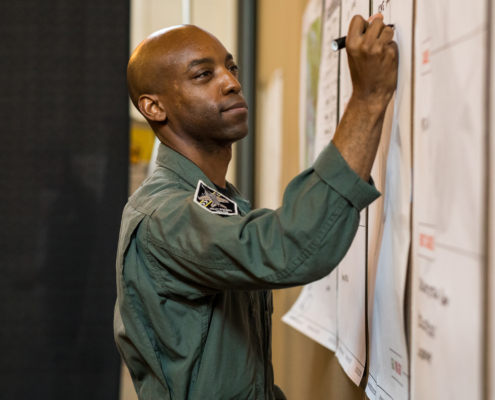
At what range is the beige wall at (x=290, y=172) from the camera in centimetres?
115

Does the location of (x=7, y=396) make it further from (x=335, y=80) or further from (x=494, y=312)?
(x=494, y=312)

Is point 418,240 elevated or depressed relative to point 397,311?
elevated

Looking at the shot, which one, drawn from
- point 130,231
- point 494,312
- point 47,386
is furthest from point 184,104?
point 47,386

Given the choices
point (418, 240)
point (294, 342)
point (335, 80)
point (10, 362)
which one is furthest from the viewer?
point (10, 362)

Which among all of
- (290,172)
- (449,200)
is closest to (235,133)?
(449,200)

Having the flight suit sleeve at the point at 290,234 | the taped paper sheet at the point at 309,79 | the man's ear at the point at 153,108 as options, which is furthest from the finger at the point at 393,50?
the taped paper sheet at the point at 309,79

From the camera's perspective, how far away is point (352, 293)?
89cm

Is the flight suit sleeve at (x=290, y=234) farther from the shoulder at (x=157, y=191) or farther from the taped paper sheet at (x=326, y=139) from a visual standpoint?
the taped paper sheet at (x=326, y=139)

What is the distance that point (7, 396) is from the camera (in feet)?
5.72

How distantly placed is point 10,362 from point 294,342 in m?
1.09

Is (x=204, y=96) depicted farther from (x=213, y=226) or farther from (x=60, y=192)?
(x=60, y=192)

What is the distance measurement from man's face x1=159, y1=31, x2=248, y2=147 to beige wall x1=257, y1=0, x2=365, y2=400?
569mm

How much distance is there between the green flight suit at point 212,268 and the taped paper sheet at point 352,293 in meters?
0.15

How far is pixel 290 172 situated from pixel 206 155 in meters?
0.64
